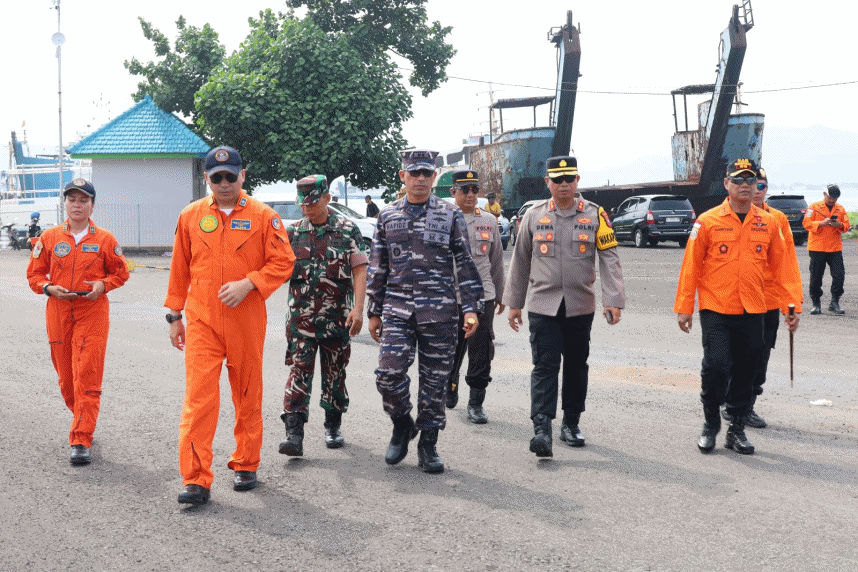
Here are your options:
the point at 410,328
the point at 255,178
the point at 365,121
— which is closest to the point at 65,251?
the point at 410,328

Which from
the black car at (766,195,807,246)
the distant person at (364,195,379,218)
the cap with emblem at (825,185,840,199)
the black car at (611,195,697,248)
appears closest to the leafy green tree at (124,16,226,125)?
the distant person at (364,195,379,218)

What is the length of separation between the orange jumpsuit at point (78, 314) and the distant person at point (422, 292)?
193 cm

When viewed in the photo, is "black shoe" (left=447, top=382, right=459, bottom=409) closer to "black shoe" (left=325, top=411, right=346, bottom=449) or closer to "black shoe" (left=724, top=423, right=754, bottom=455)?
"black shoe" (left=325, top=411, right=346, bottom=449)

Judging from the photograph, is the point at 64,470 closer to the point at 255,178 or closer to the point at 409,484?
the point at 409,484

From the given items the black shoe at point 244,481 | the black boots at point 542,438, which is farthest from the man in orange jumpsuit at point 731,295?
the black shoe at point 244,481

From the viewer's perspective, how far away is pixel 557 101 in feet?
123

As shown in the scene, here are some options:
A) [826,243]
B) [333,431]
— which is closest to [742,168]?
[333,431]

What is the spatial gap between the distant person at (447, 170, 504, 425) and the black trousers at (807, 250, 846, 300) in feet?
27.5

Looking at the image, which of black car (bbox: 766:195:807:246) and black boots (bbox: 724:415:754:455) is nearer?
black boots (bbox: 724:415:754:455)

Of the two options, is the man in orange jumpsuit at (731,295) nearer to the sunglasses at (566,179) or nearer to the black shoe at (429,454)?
the sunglasses at (566,179)

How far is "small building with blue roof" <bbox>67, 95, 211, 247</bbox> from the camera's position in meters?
32.9

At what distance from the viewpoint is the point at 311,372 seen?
6109mm

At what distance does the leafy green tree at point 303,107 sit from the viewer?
3031cm

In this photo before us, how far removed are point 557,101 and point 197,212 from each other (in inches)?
1326
